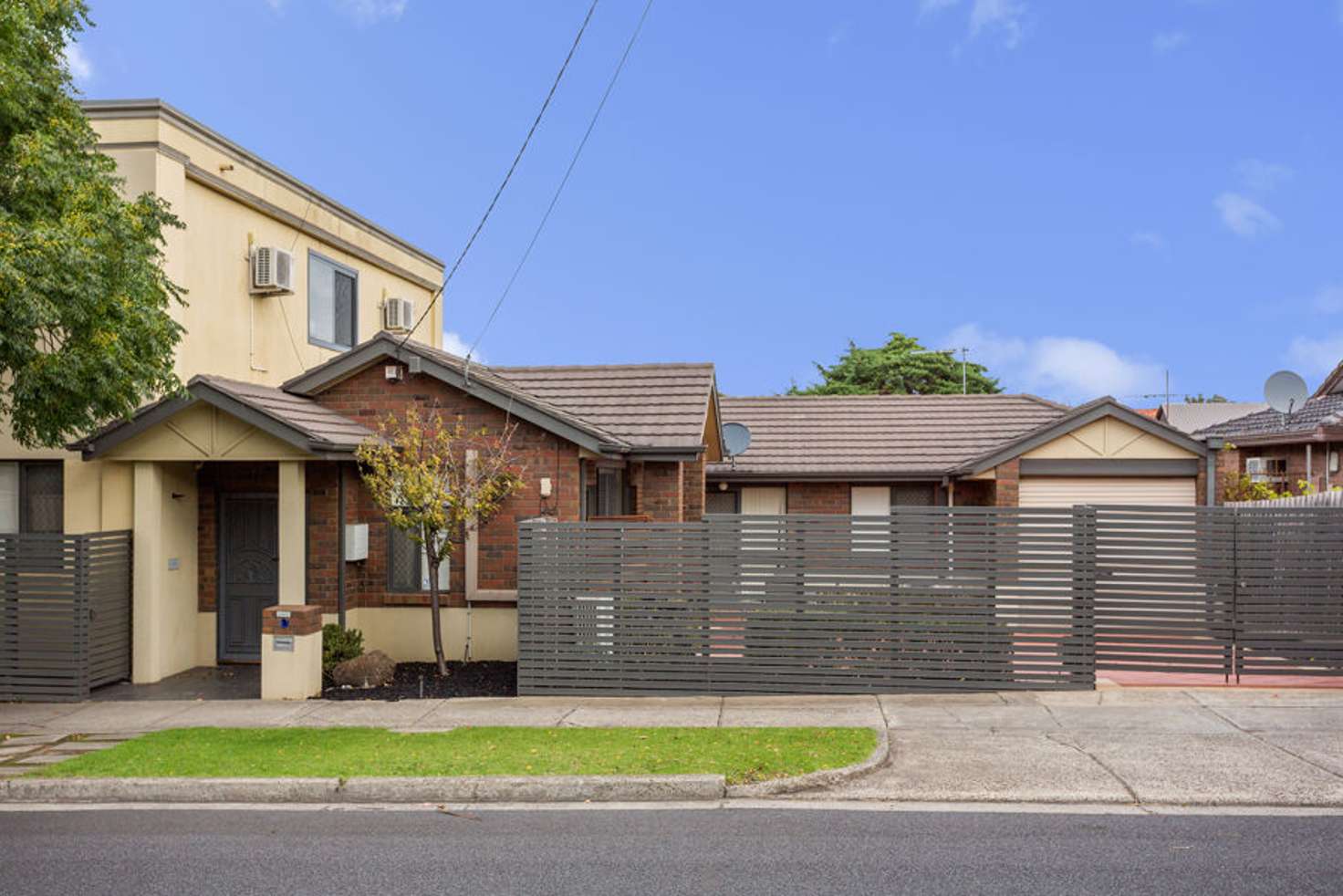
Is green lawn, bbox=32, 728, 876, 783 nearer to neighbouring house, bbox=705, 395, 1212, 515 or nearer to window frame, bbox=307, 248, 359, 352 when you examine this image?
window frame, bbox=307, 248, 359, 352

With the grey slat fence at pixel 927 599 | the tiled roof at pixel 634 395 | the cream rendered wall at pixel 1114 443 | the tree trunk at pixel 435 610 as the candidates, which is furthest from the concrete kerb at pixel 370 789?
the cream rendered wall at pixel 1114 443

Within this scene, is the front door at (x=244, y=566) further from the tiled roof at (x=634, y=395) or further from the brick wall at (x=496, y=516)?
the tiled roof at (x=634, y=395)

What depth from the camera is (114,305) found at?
1245cm

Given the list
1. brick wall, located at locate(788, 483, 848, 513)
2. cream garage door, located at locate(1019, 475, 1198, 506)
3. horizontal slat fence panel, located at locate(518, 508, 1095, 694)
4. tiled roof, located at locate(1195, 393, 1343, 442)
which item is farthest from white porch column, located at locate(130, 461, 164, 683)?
tiled roof, located at locate(1195, 393, 1343, 442)

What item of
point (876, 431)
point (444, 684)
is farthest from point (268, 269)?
point (876, 431)

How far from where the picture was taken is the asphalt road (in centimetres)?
667

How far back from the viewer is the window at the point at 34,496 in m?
15.1

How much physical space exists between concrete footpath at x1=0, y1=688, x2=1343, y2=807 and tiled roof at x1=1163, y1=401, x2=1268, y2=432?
121 feet

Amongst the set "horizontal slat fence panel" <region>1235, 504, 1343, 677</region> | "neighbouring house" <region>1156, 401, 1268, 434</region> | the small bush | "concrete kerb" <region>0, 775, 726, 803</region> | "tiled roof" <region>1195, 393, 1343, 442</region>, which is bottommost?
"concrete kerb" <region>0, 775, 726, 803</region>

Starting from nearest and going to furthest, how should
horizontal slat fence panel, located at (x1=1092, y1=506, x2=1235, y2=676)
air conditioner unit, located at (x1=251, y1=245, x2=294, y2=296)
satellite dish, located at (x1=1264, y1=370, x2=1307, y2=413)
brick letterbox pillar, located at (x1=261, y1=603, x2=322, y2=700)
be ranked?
horizontal slat fence panel, located at (x1=1092, y1=506, x2=1235, y2=676) < brick letterbox pillar, located at (x1=261, y1=603, x2=322, y2=700) < air conditioner unit, located at (x1=251, y1=245, x2=294, y2=296) < satellite dish, located at (x1=1264, y1=370, x2=1307, y2=413)

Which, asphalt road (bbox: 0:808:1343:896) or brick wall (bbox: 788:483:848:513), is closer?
asphalt road (bbox: 0:808:1343:896)

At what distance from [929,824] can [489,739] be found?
4240 millimetres

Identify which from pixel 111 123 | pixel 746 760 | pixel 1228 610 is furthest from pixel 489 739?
pixel 111 123

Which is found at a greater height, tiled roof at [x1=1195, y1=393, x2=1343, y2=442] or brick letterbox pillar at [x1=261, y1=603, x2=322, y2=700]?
tiled roof at [x1=1195, y1=393, x2=1343, y2=442]
